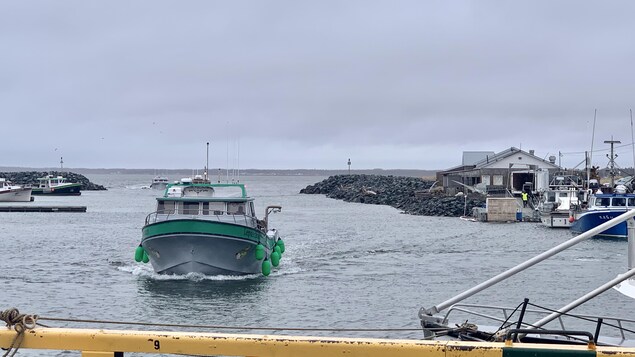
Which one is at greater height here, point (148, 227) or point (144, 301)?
point (148, 227)

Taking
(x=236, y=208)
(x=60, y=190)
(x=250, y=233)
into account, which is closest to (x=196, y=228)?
(x=250, y=233)

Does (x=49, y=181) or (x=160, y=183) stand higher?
(x=49, y=181)

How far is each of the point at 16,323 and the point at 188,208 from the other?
75.6 feet

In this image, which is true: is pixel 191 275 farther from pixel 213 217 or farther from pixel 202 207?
pixel 202 207

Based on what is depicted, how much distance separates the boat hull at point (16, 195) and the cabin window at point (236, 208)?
81.2 metres

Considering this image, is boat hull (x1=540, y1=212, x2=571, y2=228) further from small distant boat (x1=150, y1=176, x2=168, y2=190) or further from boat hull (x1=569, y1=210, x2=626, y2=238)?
small distant boat (x1=150, y1=176, x2=168, y2=190)

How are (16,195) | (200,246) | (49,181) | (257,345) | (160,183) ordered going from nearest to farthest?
(257,345) → (200,246) → (16,195) → (49,181) → (160,183)

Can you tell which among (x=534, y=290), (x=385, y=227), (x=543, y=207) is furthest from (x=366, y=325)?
(x=543, y=207)

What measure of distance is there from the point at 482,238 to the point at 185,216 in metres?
26.3

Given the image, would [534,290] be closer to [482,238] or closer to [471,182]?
[482,238]

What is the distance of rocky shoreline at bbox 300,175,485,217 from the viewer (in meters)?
80.6

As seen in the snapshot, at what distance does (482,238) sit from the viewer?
167ft

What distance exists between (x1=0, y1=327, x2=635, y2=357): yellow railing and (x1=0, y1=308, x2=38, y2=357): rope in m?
0.04

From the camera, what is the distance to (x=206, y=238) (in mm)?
28156
